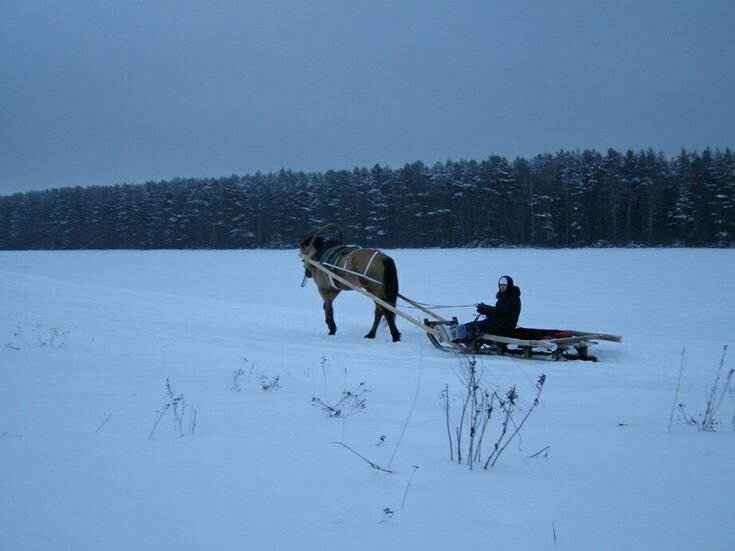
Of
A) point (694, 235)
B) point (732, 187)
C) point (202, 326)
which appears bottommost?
point (202, 326)

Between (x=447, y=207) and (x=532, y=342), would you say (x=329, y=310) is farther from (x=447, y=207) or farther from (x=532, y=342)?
(x=447, y=207)

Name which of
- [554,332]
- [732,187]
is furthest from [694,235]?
[554,332]

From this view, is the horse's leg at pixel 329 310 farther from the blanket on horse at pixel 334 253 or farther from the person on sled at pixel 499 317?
the person on sled at pixel 499 317

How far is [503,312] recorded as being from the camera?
26.8 feet

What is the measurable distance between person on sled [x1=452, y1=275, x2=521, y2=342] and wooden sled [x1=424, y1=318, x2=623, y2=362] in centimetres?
11

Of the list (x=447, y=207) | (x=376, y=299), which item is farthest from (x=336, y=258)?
(x=447, y=207)

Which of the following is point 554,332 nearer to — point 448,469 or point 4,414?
point 448,469

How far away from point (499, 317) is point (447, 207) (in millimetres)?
47612

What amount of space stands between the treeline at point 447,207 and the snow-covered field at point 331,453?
4456 centimetres

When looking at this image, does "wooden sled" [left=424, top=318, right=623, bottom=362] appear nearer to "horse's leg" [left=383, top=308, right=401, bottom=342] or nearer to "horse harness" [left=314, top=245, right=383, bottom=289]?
"horse's leg" [left=383, top=308, right=401, bottom=342]

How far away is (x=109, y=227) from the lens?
70750 mm

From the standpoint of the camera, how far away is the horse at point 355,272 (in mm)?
10266

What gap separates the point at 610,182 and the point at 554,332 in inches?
1838

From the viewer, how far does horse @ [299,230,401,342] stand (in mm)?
10266
